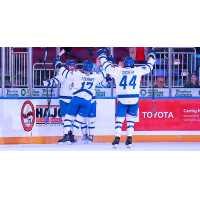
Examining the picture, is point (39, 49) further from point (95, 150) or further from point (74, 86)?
point (95, 150)

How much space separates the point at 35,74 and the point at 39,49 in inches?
21.3

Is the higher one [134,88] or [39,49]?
[39,49]

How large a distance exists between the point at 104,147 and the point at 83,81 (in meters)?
1.31

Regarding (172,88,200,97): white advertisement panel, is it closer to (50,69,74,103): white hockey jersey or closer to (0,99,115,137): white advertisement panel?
(0,99,115,137): white advertisement panel

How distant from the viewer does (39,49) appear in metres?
6.92

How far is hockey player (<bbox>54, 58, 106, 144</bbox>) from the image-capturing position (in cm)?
632

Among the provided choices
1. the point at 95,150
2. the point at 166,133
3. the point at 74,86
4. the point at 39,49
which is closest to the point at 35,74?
the point at 39,49

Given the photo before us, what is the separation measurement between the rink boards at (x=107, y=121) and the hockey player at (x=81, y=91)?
1.47ft

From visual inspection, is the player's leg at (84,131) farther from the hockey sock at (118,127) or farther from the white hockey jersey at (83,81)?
the hockey sock at (118,127)

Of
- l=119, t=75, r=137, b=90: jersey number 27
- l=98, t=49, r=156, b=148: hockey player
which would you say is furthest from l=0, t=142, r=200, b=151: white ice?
l=119, t=75, r=137, b=90: jersey number 27

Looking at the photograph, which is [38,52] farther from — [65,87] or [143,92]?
[143,92]

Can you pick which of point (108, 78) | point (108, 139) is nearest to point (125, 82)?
point (108, 78)

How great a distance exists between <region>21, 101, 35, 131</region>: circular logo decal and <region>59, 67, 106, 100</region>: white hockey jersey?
3.29 ft

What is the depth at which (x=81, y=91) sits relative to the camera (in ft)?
20.8
